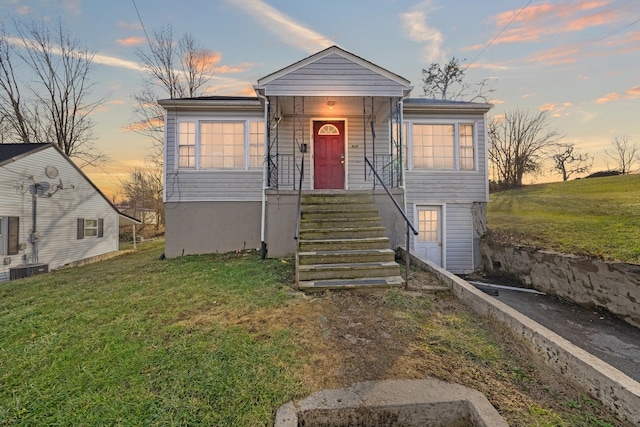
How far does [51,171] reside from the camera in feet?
41.8

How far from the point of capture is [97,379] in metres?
2.35

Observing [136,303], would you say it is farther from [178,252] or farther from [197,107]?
[197,107]

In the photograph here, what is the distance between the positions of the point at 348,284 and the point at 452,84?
22408 millimetres

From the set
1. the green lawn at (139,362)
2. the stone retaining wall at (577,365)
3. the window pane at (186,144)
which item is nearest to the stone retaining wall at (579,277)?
the stone retaining wall at (577,365)

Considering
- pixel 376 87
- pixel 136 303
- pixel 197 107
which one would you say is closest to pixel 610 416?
pixel 136 303

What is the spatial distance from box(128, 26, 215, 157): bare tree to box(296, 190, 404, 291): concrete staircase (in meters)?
20.0

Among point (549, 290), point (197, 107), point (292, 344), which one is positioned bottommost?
point (549, 290)

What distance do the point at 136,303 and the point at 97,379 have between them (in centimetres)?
211

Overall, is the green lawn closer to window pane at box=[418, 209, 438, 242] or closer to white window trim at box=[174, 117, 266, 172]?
white window trim at box=[174, 117, 266, 172]

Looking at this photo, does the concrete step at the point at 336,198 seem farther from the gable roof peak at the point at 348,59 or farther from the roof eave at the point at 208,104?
the roof eave at the point at 208,104

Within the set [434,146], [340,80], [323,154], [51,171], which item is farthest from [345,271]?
[51,171]

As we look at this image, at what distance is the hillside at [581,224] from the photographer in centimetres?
626

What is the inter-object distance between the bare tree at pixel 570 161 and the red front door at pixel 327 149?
27028mm

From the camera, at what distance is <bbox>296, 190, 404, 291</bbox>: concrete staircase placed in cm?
493
